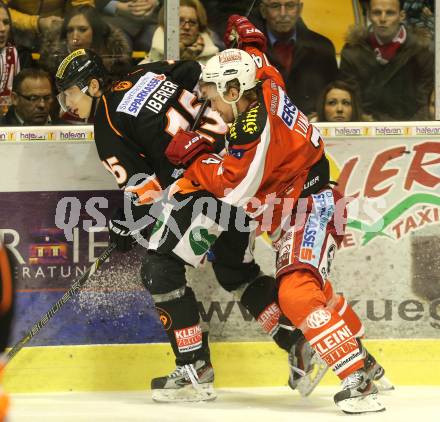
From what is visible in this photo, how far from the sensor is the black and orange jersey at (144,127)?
4582mm

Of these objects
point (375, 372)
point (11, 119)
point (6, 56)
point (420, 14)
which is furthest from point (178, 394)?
point (420, 14)

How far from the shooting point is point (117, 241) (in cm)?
469

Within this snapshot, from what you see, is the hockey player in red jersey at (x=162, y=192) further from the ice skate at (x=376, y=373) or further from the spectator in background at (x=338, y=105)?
the spectator in background at (x=338, y=105)

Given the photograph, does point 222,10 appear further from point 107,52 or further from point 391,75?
point 391,75

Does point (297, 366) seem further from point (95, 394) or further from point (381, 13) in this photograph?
point (381, 13)

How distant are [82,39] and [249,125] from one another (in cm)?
102

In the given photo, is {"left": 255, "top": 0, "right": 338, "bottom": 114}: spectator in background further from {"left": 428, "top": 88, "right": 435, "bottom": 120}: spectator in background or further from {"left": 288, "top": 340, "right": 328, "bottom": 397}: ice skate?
{"left": 288, "top": 340, "right": 328, "bottom": 397}: ice skate

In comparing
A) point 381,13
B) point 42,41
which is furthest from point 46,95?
point 381,13

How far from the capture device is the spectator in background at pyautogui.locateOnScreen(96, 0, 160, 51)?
15.9ft

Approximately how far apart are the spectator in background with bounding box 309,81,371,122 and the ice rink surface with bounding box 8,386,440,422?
1.14m

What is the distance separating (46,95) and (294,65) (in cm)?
106

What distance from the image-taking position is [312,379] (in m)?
4.72

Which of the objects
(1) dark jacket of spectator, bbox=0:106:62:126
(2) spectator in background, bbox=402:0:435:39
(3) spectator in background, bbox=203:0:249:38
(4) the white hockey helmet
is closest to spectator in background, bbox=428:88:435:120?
(2) spectator in background, bbox=402:0:435:39

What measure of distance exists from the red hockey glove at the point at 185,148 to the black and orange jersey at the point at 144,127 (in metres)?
0.24
